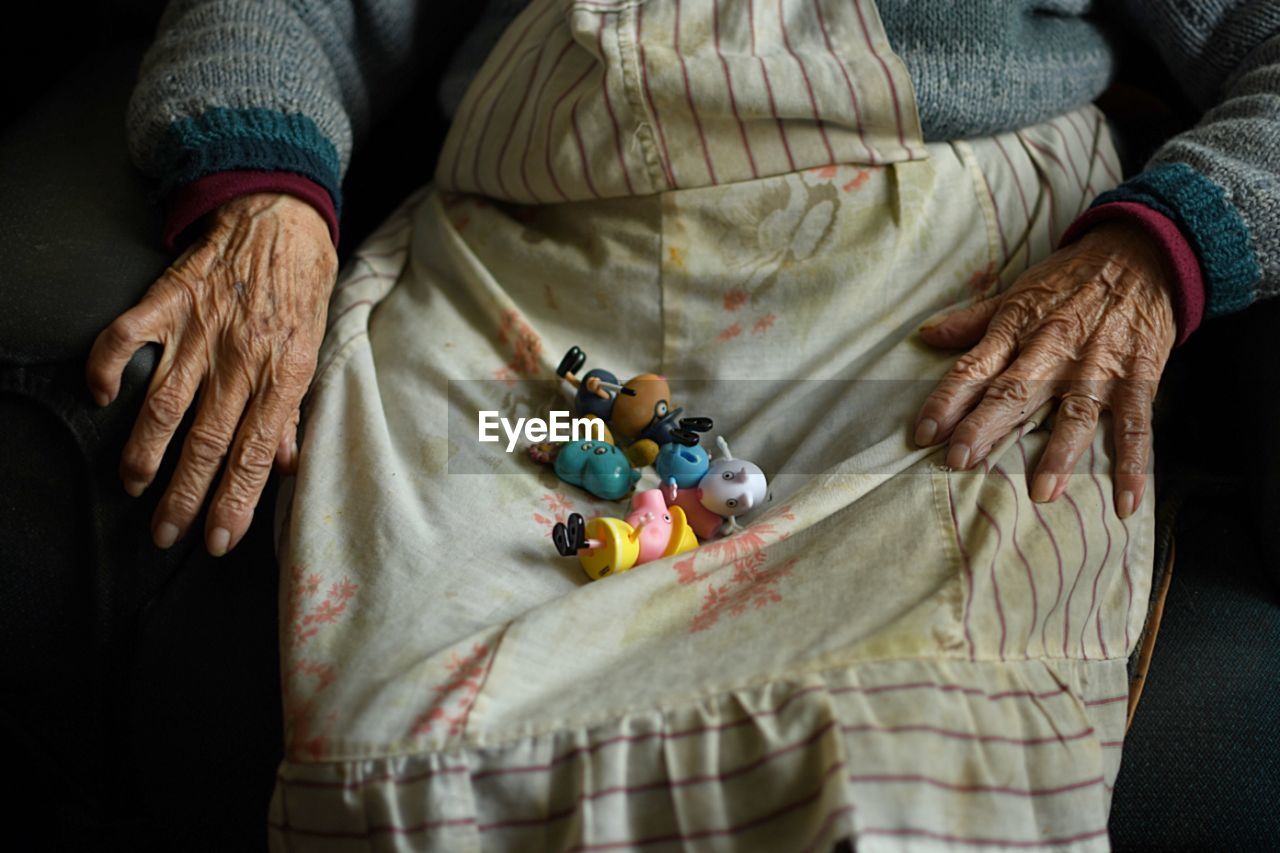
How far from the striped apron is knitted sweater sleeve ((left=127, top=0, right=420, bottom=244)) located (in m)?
0.12

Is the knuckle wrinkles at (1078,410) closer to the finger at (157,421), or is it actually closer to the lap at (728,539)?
the lap at (728,539)

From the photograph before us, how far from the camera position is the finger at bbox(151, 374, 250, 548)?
30.3 inches

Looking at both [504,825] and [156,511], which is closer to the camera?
[504,825]

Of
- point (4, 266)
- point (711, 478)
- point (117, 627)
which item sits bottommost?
point (117, 627)

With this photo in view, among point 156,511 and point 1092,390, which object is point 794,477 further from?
point 156,511

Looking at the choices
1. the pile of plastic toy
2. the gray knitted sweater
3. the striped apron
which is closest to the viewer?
the striped apron

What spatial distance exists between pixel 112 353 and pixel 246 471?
0.41 ft

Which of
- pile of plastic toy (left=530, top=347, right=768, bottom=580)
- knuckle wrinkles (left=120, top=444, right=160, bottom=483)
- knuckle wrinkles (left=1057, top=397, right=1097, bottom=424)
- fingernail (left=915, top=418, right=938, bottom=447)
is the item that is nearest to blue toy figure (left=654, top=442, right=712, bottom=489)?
pile of plastic toy (left=530, top=347, right=768, bottom=580)

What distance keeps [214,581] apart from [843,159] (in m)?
0.63

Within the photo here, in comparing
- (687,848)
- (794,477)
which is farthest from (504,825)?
(794,477)

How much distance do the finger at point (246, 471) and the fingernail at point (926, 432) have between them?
490mm

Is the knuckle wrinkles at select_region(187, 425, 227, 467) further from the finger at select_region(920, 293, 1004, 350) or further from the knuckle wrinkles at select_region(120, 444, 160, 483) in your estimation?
the finger at select_region(920, 293, 1004, 350)

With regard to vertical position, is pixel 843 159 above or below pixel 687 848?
above

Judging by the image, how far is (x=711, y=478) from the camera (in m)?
0.78
